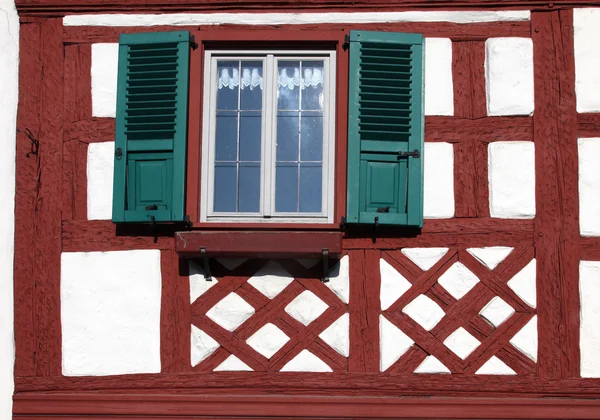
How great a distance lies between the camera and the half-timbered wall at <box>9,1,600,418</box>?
24.3 ft

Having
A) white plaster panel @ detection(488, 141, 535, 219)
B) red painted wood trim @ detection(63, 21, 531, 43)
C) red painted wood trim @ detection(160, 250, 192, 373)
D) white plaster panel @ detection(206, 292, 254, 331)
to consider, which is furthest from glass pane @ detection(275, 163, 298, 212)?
white plaster panel @ detection(488, 141, 535, 219)

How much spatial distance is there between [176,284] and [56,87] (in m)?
1.61

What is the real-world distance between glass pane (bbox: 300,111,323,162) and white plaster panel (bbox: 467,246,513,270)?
1224 millimetres

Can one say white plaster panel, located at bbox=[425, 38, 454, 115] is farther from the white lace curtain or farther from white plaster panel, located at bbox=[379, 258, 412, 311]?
white plaster panel, located at bbox=[379, 258, 412, 311]

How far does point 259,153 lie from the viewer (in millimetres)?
7758

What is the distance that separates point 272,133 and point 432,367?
1902 mm

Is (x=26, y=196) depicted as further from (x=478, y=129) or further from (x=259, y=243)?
(x=478, y=129)

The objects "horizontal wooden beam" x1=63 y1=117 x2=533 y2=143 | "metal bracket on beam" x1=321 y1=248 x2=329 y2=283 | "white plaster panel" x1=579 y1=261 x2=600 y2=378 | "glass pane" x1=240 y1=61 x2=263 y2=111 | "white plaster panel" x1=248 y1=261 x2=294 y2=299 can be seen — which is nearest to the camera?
"metal bracket on beam" x1=321 y1=248 x2=329 y2=283

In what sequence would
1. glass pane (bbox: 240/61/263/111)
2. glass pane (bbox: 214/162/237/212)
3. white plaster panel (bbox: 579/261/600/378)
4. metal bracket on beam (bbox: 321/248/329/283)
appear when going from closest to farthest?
1. metal bracket on beam (bbox: 321/248/329/283)
2. white plaster panel (bbox: 579/261/600/378)
3. glass pane (bbox: 214/162/237/212)
4. glass pane (bbox: 240/61/263/111)

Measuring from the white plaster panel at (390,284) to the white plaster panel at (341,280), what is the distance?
0.22m

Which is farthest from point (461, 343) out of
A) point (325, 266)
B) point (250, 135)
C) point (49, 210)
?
point (49, 210)

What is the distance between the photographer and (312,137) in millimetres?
7766

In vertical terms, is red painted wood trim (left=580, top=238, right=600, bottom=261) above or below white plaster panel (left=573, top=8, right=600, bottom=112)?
below

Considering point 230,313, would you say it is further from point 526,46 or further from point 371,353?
point 526,46
